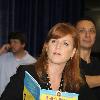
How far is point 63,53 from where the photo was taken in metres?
2.06

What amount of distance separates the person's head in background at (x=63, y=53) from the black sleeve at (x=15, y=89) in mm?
146

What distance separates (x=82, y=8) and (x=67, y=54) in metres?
A: 3.85

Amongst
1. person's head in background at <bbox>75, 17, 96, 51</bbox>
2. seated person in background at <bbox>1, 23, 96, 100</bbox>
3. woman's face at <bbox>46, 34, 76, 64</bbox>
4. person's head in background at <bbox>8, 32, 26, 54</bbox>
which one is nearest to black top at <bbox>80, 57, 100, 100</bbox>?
person's head in background at <bbox>75, 17, 96, 51</bbox>

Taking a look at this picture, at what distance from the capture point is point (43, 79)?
207 centimetres

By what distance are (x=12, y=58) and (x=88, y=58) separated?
1821 millimetres

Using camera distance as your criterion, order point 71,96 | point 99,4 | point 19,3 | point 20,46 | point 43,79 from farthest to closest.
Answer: point 99,4 → point 19,3 → point 20,46 → point 43,79 → point 71,96

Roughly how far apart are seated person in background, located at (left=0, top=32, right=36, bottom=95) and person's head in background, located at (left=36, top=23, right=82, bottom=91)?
2052mm

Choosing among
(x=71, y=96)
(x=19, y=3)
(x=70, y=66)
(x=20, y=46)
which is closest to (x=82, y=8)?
(x=19, y=3)

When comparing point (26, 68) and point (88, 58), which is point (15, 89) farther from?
point (88, 58)

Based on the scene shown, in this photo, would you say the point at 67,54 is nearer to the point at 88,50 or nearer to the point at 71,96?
the point at 71,96

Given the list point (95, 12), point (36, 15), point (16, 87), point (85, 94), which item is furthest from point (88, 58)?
point (95, 12)

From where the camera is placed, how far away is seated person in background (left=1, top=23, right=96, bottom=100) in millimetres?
2008

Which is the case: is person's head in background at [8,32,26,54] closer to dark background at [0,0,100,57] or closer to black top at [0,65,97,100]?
dark background at [0,0,100,57]

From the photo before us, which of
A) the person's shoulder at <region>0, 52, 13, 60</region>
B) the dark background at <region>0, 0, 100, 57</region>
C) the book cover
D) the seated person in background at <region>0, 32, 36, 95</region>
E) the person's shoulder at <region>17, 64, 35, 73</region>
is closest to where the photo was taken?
the book cover
